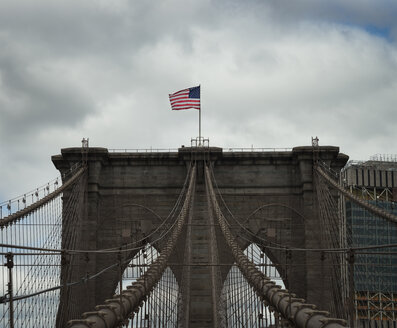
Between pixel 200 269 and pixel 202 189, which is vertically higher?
pixel 202 189

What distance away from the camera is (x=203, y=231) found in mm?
28969

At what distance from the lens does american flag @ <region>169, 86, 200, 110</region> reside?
3262cm

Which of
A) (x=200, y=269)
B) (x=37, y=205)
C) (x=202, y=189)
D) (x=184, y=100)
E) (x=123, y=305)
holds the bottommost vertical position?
(x=123, y=305)

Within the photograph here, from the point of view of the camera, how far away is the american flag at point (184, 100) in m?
32.6

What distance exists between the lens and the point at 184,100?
32.8 metres

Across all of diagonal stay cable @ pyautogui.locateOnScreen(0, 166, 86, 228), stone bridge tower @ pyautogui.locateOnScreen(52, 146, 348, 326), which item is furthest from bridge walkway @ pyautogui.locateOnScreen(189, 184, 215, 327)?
diagonal stay cable @ pyautogui.locateOnScreen(0, 166, 86, 228)

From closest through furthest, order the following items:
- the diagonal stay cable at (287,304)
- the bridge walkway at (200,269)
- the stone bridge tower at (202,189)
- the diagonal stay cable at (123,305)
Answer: the diagonal stay cable at (287,304), the diagonal stay cable at (123,305), the bridge walkway at (200,269), the stone bridge tower at (202,189)

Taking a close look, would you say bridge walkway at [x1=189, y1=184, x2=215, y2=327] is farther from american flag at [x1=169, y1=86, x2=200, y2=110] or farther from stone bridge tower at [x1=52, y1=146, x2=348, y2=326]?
american flag at [x1=169, y1=86, x2=200, y2=110]

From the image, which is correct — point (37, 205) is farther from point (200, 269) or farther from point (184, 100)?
point (184, 100)

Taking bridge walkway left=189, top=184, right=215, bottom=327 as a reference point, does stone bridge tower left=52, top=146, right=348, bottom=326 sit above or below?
above

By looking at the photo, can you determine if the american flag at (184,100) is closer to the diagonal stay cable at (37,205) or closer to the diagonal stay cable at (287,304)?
the diagonal stay cable at (37,205)

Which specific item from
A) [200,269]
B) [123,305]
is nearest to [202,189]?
[200,269]

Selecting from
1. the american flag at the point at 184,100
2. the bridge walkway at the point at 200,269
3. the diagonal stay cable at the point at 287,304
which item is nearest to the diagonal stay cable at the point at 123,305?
the diagonal stay cable at the point at 287,304

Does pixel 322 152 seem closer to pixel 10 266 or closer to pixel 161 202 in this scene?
pixel 161 202
